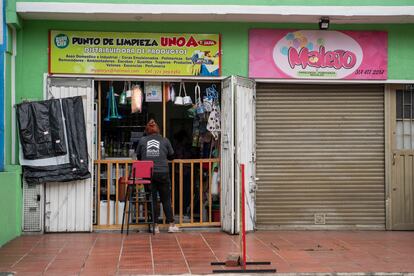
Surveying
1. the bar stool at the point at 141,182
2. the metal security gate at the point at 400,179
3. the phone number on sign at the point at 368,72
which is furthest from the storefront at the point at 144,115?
the metal security gate at the point at 400,179

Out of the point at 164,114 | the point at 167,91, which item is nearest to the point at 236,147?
the point at 164,114

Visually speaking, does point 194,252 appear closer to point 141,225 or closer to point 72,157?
point 141,225

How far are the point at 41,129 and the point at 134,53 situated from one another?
203 centimetres

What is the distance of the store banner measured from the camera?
10.6m

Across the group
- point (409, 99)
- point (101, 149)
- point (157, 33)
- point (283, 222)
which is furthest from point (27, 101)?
point (409, 99)

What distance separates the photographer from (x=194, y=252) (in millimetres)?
8867

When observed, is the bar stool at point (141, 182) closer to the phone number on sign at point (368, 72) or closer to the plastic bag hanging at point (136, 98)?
the plastic bag hanging at point (136, 98)

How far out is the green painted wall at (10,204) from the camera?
9336 millimetres

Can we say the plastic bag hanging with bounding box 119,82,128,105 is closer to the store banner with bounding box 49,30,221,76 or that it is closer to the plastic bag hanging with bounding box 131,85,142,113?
the plastic bag hanging with bounding box 131,85,142,113

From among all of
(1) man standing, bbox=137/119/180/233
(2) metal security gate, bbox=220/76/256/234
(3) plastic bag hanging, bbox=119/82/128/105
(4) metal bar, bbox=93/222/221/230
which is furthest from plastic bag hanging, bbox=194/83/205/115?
(4) metal bar, bbox=93/222/221/230

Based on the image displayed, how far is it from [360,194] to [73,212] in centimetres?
510

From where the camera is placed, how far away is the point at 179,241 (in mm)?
9820

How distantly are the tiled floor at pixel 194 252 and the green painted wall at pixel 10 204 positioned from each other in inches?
7.4

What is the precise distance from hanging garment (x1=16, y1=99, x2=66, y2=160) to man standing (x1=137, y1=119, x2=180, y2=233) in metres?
1.37
